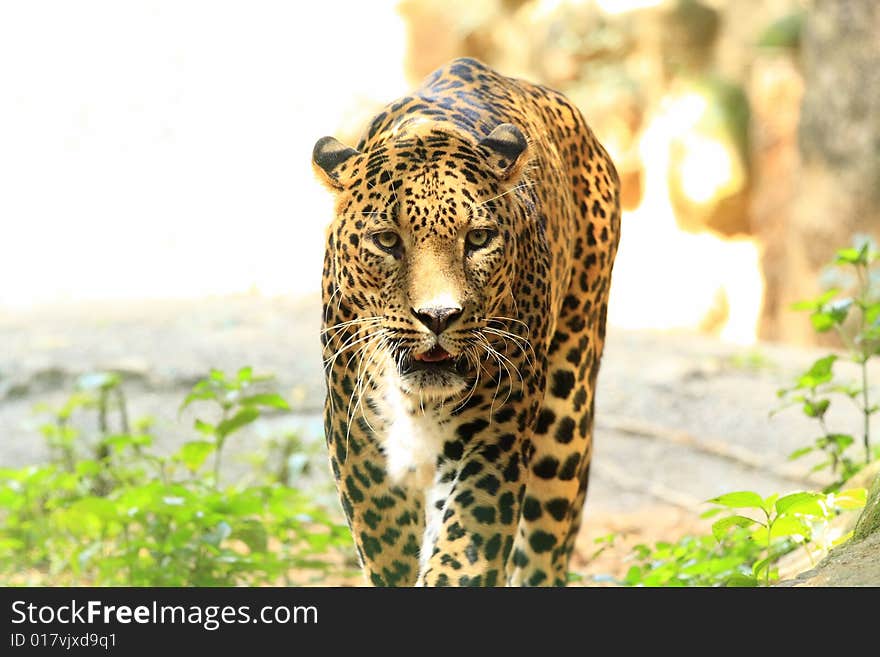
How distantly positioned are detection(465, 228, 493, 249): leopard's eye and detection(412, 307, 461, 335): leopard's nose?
0.29 m

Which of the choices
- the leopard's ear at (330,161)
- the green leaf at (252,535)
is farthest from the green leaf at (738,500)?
the green leaf at (252,535)

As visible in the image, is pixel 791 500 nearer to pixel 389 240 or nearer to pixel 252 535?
pixel 389 240

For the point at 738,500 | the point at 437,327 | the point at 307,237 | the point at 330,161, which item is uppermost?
the point at 307,237

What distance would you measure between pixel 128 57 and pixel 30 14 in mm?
2078

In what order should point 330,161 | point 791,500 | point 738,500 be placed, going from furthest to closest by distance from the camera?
point 330,161 < point 791,500 < point 738,500

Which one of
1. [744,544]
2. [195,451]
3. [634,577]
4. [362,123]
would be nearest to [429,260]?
[634,577]

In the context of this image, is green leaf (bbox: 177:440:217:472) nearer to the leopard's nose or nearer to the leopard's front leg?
the leopard's front leg

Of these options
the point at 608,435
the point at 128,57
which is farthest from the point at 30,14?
the point at 608,435

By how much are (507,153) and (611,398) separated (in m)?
6.23

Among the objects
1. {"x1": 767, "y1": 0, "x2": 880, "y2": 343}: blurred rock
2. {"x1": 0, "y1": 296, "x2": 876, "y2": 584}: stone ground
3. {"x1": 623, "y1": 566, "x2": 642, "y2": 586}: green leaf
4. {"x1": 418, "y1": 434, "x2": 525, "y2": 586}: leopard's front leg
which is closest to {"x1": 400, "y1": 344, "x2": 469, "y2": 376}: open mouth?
{"x1": 418, "y1": 434, "x2": 525, "y2": 586}: leopard's front leg

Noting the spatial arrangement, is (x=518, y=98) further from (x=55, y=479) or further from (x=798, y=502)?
(x=55, y=479)

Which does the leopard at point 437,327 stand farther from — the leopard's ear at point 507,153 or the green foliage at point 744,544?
the green foliage at point 744,544

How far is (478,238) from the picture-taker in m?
4.14

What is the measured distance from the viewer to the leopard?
4074 millimetres
